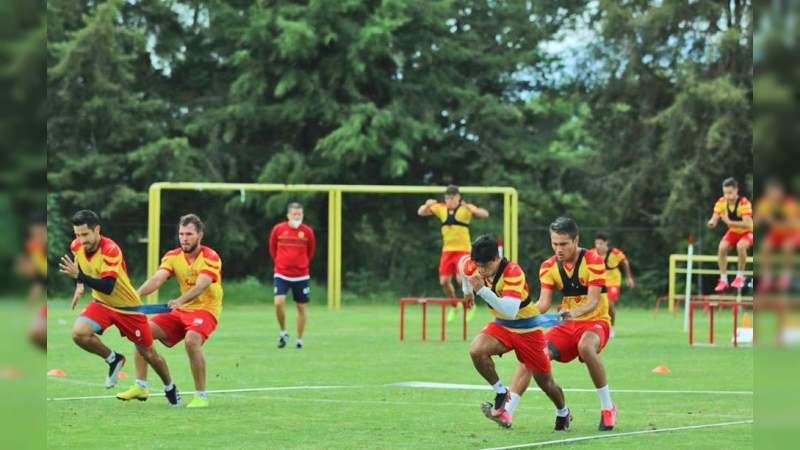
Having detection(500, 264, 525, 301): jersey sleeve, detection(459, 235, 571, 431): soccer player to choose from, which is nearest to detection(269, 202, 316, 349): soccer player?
detection(459, 235, 571, 431): soccer player

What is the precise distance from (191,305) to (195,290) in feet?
1.55

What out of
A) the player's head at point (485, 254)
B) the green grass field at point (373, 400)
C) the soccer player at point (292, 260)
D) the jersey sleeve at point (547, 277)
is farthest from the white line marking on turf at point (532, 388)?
the soccer player at point (292, 260)

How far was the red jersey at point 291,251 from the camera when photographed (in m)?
20.7

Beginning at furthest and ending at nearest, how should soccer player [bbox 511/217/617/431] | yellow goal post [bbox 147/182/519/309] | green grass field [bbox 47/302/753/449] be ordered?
yellow goal post [bbox 147/182/519/309], soccer player [bbox 511/217/617/431], green grass field [bbox 47/302/753/449]

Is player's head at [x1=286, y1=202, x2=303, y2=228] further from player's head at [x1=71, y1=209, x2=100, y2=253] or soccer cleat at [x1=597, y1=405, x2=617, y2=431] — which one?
soccer cleat at [x1=597, y1=405, x2=617, y2=431]

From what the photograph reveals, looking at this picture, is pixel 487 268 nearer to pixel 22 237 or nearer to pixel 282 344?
pixel 22 237

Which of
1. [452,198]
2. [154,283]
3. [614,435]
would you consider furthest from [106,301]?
[452,198]

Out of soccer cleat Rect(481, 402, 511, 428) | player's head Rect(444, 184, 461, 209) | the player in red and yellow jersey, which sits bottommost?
soccer cleat Rect(481, 402, 511, 428)

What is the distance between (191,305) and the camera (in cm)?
1197

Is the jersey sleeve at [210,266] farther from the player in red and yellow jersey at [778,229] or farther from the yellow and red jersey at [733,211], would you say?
the player in red and yellow jersey at [778,229]

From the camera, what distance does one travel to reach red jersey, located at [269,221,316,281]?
2067 centimetres

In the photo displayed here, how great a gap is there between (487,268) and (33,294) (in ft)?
27.0

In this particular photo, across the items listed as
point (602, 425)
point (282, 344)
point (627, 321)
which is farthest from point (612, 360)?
point (627, 321)

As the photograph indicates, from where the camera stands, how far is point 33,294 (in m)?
1.54
